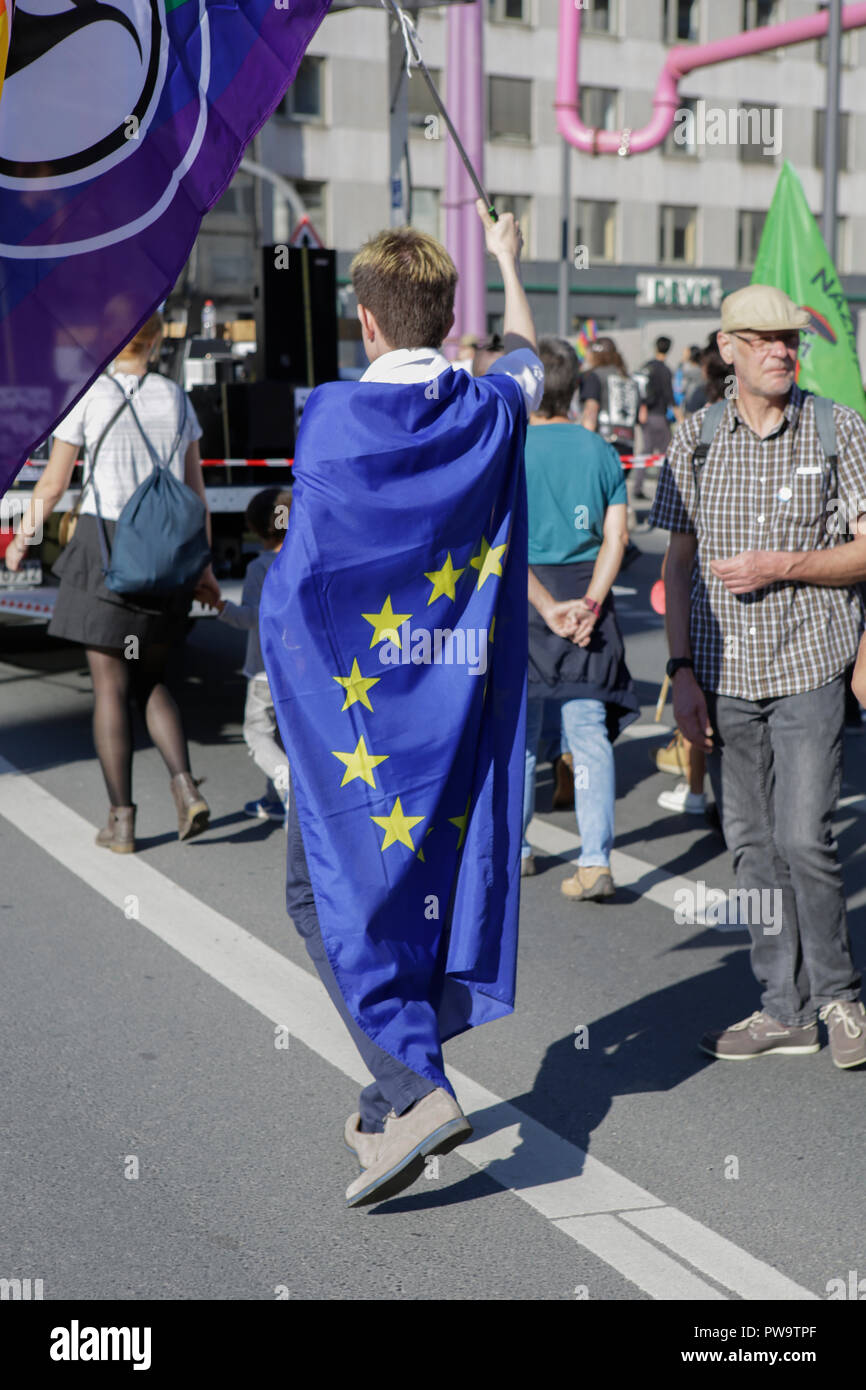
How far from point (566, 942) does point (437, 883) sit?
1.95 meters

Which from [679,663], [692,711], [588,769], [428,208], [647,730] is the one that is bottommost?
[647,730]

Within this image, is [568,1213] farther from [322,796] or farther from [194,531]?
[194,531]

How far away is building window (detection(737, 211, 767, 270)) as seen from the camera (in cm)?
5097

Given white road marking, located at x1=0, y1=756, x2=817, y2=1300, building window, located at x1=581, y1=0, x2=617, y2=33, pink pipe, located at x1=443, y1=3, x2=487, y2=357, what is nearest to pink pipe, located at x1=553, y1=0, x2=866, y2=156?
pink pipe, located at x1=443, y1=3, x2=487, y2=357

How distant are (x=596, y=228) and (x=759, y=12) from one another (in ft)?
28.1

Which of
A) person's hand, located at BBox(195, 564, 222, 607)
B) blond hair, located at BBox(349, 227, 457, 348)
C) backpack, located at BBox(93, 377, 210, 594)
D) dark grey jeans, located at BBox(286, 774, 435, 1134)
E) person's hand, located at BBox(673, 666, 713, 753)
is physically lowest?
dark grey jeans, located at BBox(286, 774, 435, 1134)

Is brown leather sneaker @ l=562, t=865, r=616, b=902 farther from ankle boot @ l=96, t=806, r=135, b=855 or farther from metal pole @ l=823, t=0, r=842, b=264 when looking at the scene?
metal pole @ l=823, t=0, r=842, b=264

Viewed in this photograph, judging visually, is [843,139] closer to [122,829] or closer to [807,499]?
[122,829]

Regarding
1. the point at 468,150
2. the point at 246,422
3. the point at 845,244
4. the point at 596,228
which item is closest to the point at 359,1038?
the point at 246,422

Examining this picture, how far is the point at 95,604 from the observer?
6.16 meters

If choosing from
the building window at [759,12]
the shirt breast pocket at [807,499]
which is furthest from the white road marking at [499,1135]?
the building window at [759,12]

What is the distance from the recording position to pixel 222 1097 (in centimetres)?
406

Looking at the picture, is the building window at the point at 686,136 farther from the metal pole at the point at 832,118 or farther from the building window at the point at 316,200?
the metal pole at the point at 832,118

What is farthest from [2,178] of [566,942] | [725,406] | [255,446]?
[255,446]
